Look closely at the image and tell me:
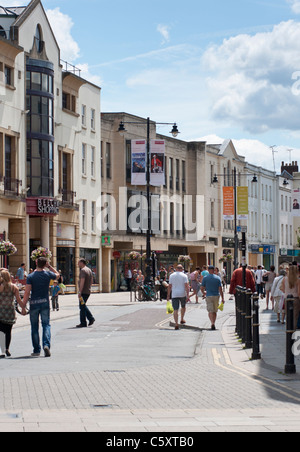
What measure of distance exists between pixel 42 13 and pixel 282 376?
4013cm

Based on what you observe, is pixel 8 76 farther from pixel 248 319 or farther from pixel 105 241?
pixel 248 319

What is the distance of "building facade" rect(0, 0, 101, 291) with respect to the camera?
4603cm

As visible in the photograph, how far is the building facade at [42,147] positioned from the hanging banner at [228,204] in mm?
11981

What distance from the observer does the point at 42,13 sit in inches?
1973

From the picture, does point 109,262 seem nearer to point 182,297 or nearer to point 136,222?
point 136,222

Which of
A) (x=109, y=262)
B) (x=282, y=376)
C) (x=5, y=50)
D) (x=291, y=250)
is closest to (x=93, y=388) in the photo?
(x=282, y=376)

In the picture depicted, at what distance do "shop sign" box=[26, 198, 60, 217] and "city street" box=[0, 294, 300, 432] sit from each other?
25.6 metres

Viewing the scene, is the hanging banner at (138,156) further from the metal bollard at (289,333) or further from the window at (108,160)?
the metal bollard at (289,333)

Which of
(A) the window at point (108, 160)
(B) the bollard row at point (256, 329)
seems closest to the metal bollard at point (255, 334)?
(B) the bollard row at point (256, 329)

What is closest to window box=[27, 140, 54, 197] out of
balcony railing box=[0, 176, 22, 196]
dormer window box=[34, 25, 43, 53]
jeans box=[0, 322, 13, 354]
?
balcony railing box=[0, 176, 22, 196]

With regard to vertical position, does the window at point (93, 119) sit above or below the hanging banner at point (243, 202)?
above

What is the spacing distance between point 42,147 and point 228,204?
2179cm

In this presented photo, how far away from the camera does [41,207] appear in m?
47.8

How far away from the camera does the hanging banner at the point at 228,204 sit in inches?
2601
